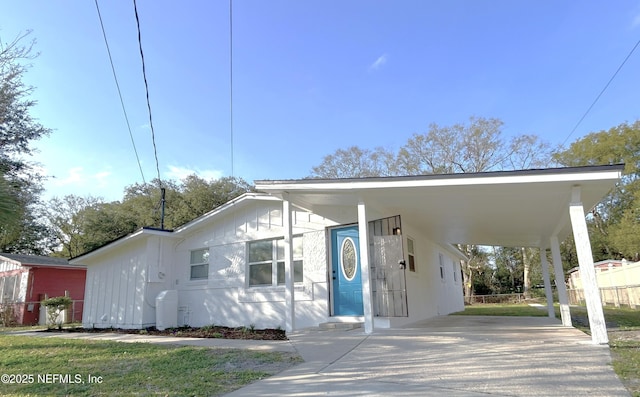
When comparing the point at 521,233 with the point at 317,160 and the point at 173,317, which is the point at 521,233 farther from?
the point at 317,160

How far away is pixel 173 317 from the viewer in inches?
426

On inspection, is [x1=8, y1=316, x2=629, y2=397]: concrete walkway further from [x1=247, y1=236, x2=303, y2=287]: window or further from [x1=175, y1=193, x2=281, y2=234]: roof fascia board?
[x1=175, y1=193, x2=281, y2=234]: roof fascia board

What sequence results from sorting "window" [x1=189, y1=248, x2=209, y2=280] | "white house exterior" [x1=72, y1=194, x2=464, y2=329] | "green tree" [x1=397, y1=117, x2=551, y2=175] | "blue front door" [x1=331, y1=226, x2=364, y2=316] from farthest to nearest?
"green tree" [x1=397, y1=117, x2=551, y2=175] < "window" [x1=189, y1=248, x2=209, y2=280] < "white house exterior" [x1=72, y1=194, x2=464, y2=329] < "blue front door" [x1=331, y1=226, x2=364, y2=316]

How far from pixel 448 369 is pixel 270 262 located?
6508 mm

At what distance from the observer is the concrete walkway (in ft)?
11.6

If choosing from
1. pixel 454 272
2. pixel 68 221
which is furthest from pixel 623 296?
pixel 68 221

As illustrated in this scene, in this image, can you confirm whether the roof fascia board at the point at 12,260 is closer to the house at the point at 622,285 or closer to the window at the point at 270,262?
the window at the point at 270,262

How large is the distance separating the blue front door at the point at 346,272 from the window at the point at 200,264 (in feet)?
14.1

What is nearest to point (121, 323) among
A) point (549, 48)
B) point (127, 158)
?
point (127, 158)

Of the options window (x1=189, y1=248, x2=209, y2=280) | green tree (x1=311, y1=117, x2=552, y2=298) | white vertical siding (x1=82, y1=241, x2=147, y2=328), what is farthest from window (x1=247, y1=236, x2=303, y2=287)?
green tree (x1=311, y1=117, x2=552, y2=298)

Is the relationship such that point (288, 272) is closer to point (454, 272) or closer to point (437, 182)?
point (437, 182)

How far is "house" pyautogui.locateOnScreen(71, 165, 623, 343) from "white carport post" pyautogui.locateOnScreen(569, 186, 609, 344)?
0.7 inches

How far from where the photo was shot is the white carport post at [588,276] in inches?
215

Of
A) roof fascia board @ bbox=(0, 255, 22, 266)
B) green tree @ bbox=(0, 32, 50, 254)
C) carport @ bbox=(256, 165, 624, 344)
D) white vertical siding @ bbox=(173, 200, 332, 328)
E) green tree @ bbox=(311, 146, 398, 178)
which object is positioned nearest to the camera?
carport @ bbox=(256, 165, 624, 344)
